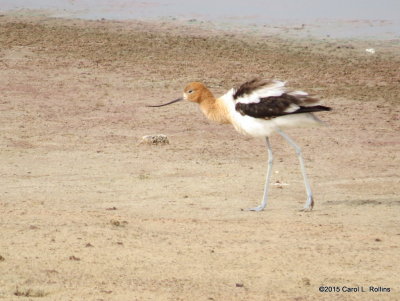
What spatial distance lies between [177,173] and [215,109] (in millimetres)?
1168

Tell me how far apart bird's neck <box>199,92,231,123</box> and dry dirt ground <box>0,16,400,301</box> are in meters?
0.69

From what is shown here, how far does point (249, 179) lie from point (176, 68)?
6.07 m

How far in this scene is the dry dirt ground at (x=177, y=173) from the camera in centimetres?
732

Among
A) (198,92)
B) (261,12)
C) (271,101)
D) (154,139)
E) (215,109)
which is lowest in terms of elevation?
(154,139)

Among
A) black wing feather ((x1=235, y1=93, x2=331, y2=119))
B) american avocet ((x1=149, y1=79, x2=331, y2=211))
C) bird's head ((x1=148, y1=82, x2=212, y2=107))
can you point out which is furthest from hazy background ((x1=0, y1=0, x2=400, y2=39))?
black wing feather ((x1=235, y1=93, x2=331, y2=119))

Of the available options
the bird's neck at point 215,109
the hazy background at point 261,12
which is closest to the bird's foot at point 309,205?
the bird's neck at point 215,109

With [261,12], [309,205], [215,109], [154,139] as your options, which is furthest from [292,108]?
[261,12]

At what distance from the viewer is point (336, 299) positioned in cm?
688

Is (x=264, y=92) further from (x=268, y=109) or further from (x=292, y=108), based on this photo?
(x=292, y=108)

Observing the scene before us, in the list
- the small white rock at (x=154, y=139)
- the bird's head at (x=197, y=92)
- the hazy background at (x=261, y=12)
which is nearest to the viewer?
the bird's head at (x=197, y=92)

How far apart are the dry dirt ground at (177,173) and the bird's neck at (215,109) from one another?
0.69 m

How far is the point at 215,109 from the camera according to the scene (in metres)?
10.2

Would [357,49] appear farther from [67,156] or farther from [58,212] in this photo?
[58,212]

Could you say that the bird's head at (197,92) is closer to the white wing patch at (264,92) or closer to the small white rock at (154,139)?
the white wing patch at (264,92)
